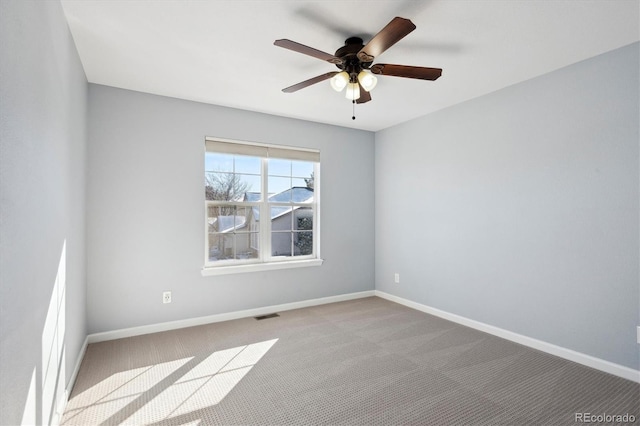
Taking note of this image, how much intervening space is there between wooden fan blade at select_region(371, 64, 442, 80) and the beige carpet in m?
2.25

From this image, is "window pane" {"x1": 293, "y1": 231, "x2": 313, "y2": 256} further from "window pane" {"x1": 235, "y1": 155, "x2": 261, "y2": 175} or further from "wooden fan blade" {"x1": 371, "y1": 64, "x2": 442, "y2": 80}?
"wooden fan blade" {"x1": 371, "y1": 64, "x2": 442, "y2": 80}

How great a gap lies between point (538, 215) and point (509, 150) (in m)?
0.71

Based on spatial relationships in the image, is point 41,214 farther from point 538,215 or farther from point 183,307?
point 538,215

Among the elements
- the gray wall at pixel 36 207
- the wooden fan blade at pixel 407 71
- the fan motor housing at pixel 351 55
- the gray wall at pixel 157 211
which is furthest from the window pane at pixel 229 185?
the wooden fan blade at pixel 407 71

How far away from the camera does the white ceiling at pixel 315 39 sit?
206 centimetres

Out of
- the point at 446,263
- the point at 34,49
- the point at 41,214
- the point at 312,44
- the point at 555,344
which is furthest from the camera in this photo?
the point at 446,263

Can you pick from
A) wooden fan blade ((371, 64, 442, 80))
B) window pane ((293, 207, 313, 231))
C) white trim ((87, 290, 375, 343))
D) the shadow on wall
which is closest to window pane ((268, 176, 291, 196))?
window pane ((293, 207, 313, 231))

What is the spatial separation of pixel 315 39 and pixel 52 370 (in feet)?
8.65

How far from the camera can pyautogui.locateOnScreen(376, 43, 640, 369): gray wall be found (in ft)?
8.38

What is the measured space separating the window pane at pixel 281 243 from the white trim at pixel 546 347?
6.07 feet

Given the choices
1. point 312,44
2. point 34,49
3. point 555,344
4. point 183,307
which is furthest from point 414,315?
point 34,49

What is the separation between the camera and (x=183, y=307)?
362 centimetres

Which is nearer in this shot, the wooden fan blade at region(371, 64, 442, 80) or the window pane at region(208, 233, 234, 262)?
the wooden fan blade at region(371, 64, 442, 80)

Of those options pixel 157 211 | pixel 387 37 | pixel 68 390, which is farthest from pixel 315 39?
pixel 68 390
